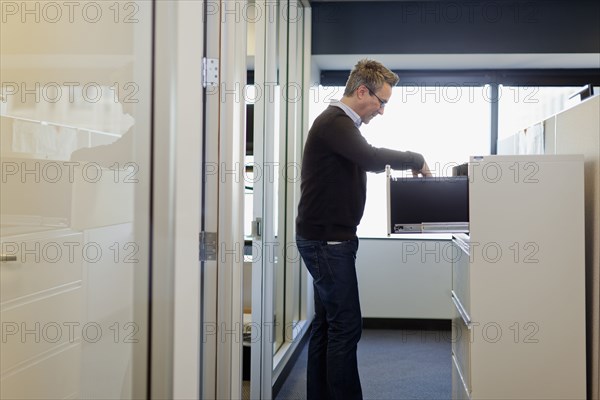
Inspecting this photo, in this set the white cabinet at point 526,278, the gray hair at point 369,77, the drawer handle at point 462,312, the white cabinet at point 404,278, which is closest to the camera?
the white cabinet at point 526,278

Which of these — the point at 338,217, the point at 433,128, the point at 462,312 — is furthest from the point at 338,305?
the point at 433,128

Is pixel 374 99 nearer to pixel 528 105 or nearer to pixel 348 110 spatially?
pixel 348 110

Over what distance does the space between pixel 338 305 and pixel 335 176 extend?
464mm

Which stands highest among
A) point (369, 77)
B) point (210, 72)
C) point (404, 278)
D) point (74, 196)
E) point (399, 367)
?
point (369, 77)

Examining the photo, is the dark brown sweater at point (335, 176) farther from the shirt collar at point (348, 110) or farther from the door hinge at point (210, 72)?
the door hinge at point (210, 72)

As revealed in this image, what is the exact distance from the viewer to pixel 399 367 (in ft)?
9.96

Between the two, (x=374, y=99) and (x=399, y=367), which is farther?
(x=399, y=367)

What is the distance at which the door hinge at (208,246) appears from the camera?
1.51 metres

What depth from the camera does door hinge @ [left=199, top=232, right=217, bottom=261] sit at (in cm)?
151

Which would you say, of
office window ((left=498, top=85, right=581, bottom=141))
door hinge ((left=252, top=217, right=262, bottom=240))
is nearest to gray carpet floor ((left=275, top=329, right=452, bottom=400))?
door hinge ((left=252, top=217, right=262, bottom=240))

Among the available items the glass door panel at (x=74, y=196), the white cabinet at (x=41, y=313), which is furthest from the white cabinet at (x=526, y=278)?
the white cabinet at (x=41, y=313)

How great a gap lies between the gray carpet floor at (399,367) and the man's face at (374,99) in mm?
1352

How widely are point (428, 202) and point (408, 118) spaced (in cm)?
240

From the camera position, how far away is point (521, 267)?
69.0 inches
